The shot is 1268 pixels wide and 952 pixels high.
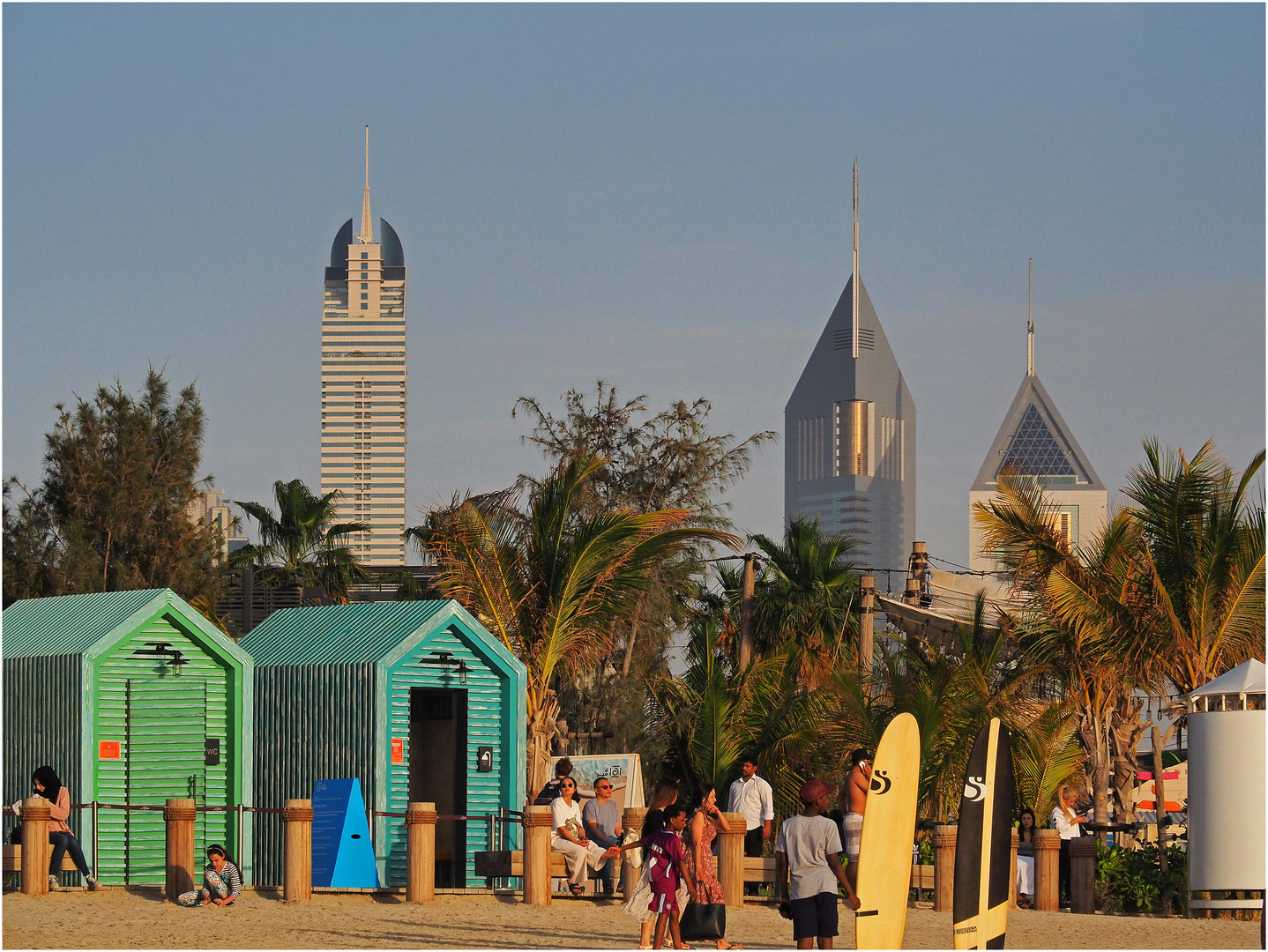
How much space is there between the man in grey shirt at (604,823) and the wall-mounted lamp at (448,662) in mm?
2074

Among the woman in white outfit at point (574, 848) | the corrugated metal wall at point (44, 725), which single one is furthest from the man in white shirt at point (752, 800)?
the corrugated metal wall at point (44, 725)

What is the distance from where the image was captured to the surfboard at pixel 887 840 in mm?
10602

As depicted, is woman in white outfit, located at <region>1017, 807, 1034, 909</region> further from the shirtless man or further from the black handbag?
the black handbag

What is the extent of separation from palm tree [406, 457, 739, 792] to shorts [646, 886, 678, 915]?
8.68 meters

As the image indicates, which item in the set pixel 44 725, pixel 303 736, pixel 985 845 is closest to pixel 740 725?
pixel 303 736

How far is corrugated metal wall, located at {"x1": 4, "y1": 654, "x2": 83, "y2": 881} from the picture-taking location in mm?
15016

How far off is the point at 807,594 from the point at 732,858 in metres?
22.1

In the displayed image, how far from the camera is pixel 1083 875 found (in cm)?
1608

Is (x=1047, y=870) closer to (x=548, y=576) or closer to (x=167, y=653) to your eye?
(x=548, y=576)

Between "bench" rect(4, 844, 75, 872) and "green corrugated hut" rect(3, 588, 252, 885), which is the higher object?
"green corrugated hut" rect(3, 588, 252, 885)

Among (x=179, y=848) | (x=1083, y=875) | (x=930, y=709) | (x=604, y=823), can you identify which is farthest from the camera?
(x=930, y=709)

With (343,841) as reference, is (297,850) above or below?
above

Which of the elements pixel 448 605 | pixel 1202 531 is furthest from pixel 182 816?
pixel 1202 531

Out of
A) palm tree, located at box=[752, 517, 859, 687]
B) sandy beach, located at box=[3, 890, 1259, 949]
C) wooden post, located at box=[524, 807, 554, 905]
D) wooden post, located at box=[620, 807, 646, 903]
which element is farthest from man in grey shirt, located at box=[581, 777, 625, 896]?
palm tree, located at box=[752, 517, 859, 687]
